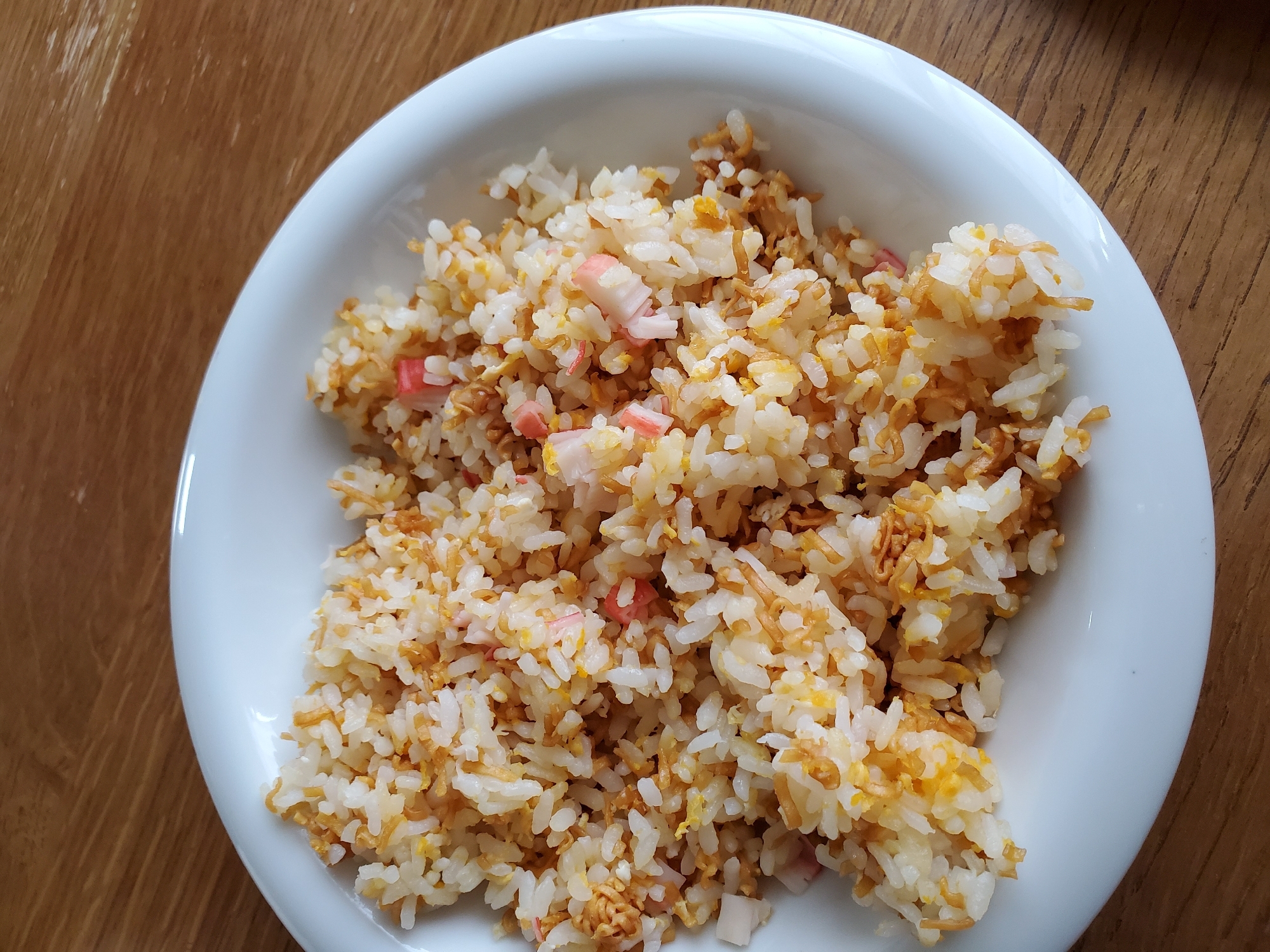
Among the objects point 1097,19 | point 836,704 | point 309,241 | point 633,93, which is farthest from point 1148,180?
point 309,241

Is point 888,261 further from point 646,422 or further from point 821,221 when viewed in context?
point 646,422

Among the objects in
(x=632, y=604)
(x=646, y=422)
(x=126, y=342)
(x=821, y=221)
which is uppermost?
(x=821, y=221)

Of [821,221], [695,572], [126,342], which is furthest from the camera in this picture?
[126,342]

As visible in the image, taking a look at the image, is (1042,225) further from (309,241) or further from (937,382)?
(309,241)

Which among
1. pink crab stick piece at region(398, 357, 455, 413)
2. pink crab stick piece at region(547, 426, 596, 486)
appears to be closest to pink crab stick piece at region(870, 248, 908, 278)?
pink crab stick piece at region(547, 426, 596, 486)

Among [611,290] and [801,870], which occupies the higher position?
[611,290]

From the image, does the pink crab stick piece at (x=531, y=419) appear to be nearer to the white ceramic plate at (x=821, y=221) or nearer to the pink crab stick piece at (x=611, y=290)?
the pink crab stick piece at (x=611, y=290)

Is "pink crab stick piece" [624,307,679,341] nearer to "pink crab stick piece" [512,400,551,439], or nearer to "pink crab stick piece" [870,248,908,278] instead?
"pink crab stick piece" [512,400,551,439]

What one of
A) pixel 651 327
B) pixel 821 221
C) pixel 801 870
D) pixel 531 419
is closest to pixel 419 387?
pixel 531 419
